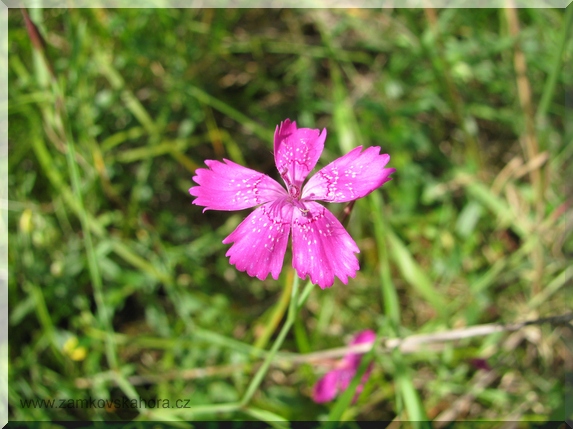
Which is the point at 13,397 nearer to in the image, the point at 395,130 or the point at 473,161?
the point at 395,130

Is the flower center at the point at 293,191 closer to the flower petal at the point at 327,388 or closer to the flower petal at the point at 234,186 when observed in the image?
the flower petal at the point at 234,186

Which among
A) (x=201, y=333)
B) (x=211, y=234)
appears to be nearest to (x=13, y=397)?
(x=201, y=333)

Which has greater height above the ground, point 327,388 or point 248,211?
point 248,211

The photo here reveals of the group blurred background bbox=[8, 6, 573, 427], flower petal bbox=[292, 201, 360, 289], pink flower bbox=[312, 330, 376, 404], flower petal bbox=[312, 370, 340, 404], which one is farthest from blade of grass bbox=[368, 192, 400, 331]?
flower petal bbox=[292, 201, 360, 289]

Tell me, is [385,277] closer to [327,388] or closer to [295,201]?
[327,388]

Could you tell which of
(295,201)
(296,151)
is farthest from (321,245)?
(296,151)

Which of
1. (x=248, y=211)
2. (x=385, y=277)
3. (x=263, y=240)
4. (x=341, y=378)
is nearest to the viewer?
(x=263, y=240)

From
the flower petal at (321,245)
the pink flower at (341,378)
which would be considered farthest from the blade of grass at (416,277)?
the flower petal at (321,245)
